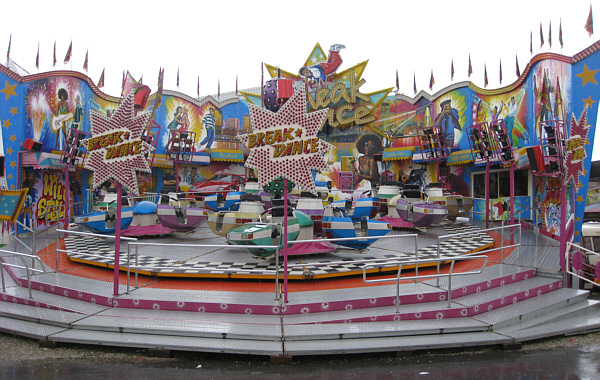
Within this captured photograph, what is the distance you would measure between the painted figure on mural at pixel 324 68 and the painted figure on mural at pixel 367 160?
4655 mm

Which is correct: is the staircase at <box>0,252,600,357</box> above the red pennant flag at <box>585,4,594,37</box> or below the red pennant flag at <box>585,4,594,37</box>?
below

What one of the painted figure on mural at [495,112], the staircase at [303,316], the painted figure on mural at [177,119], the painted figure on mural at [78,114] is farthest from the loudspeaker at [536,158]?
the painted figure on mural at [177,119]

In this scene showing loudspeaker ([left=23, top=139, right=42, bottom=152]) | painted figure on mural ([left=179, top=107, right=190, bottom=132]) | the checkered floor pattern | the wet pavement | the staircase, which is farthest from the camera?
painted figure on mural ([left=179, top=107, right=190, bottom=132])

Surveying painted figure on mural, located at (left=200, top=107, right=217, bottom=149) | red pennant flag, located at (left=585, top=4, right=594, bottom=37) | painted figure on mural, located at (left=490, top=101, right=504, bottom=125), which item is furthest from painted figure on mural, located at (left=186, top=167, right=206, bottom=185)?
red pennant flag, located at (left=585, top=4, right=594, bottom=37)

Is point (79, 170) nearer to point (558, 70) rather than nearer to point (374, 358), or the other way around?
point (374, 358)

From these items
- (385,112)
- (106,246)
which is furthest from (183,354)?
(385,112)

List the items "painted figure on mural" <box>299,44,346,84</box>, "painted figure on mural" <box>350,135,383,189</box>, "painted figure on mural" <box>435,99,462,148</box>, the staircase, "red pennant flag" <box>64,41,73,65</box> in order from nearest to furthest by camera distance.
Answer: the staircase, "red pennant flag" <box>64,41,73,65</box>, "painted figure on mural" <box>435,99,462,148</box>, "painted figure on mural" <box>350,135,383,189</box>, "painted figure on mural" <box>299,44,346,84</box>

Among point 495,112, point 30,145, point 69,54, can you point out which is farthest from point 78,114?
point 495,112

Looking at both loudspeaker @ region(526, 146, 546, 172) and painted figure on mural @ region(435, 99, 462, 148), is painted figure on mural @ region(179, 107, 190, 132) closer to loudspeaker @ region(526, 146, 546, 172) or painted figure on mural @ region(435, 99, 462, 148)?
painted figure on mural @ region(435, 99, 462, 148)

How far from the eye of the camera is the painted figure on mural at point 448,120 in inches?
787

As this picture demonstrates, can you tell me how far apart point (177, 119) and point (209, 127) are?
1976 millimetres

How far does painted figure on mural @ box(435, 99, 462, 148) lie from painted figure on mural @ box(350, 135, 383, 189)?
4.16 metres

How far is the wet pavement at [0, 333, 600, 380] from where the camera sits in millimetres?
4324

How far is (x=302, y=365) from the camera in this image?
15.0ft
